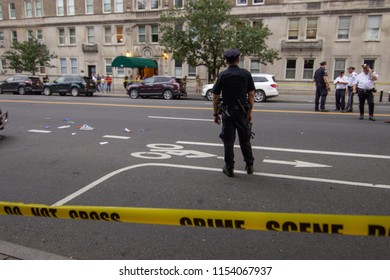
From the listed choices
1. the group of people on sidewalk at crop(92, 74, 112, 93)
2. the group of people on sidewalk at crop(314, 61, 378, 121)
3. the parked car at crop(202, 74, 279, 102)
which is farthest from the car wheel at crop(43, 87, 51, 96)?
the group of people on sidewalk at crop(314, 61, 378, 121)

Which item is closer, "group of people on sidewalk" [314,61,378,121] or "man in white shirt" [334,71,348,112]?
"group of people on sidewalk" [314,61,378,121]

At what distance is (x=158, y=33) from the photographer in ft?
105

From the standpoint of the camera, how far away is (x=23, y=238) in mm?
3193

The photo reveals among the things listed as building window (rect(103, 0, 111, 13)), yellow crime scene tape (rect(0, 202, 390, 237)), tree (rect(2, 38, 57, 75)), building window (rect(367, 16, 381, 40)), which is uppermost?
building window (rect(103, 0, 111, 13))

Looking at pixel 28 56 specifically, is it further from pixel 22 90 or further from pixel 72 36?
pixel 22 90

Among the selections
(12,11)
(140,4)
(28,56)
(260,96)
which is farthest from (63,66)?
(260,96)

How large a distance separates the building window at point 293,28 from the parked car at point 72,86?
58.2ft

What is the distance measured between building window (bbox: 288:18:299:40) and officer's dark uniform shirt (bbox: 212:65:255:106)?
26.2 m

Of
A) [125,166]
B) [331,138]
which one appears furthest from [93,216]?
[331,138]

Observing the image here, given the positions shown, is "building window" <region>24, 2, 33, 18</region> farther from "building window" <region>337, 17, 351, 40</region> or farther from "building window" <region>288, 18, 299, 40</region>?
"building window" <region>337, 17, 351, 40</region>

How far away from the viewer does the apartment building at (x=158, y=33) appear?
2619 cm

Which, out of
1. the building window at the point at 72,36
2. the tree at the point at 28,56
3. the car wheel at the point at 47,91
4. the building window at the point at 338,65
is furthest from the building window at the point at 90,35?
the building window at the point at 338,65

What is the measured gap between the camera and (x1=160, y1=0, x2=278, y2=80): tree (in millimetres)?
21891

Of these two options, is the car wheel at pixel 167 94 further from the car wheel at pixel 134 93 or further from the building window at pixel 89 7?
the building window at pixel 89 7
